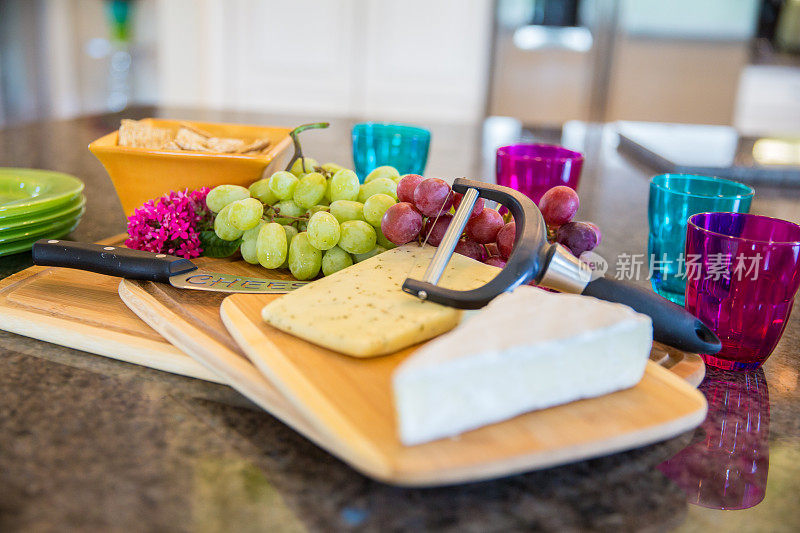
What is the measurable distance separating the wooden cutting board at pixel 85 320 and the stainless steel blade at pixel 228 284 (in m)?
0.06

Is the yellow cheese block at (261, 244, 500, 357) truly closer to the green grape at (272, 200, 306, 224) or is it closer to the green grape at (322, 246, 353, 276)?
the green grape at (322, 246, 353, 276)

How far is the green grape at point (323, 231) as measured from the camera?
0.76 metres

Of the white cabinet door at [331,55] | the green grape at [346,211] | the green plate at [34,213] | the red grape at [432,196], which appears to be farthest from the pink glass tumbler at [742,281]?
the white cabinet door at [331,55]

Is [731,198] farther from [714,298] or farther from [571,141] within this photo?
[571,141]

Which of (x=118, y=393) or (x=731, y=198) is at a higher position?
(x=731, y=198)

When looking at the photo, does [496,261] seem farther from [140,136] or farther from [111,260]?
[140,136]

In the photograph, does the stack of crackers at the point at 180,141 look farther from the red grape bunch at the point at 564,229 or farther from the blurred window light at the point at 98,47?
the blurred window light at the point at 98,47

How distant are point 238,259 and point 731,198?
61 centimetres

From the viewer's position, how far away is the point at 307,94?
4043 millimetres

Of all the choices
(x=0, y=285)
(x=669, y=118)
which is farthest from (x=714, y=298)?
(x=669, y=118)

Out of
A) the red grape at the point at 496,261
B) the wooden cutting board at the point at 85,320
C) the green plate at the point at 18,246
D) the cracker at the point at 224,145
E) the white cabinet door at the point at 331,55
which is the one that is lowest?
the wooden cutting board at the point at 85,320

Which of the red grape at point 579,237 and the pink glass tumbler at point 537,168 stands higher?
the pink glass tumbler at point 537,168

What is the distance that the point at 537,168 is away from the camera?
37.2 inches

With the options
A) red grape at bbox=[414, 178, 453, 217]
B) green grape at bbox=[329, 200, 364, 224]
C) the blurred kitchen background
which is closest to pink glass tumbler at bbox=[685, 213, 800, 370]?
red grape at bbox=[414, 178, 453, 217]
